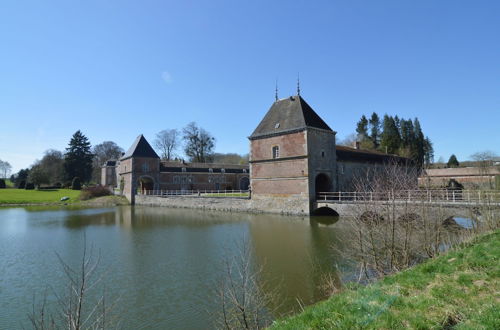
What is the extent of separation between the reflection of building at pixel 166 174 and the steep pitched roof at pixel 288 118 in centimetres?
1890

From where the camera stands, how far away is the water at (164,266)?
22.0ft

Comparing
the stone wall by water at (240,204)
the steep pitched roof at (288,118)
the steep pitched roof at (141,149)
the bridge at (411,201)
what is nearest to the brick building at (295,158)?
the steep pitched roof at (288,118)

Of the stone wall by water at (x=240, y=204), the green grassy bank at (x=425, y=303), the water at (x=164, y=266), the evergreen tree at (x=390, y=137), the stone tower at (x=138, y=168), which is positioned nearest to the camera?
the green grassy bank at (x=425, y=303)

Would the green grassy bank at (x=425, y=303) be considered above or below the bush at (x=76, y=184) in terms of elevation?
below

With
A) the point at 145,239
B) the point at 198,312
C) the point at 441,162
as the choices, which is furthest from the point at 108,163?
Result: the point at 441,162

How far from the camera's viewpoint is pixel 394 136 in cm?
5022

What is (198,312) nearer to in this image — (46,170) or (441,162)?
(46,170)

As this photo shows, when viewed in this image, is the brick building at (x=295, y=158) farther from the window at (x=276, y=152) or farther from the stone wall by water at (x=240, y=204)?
the stone wall by water at (x=240, y=204)

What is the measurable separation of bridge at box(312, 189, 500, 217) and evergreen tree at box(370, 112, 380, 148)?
33.1 m

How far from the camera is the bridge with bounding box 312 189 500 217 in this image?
835cm

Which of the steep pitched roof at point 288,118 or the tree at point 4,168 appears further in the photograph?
the tree at point 4,168

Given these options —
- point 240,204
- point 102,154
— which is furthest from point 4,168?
point 240,204

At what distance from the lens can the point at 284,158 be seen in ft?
79.5

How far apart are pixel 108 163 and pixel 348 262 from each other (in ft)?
179
